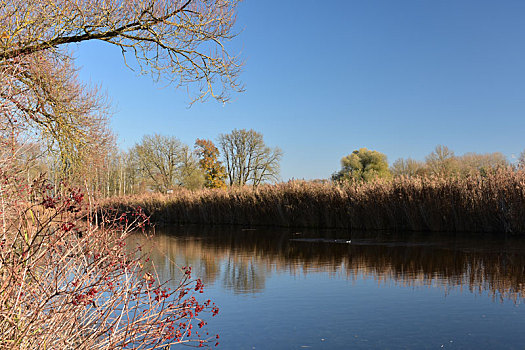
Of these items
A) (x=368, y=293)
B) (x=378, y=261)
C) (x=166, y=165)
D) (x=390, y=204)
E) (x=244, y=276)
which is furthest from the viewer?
(x=166, y=165)

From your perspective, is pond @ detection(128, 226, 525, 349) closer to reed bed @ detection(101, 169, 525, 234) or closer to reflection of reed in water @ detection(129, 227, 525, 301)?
reflection of reed in water @ detection(129, 227, 525, 301)

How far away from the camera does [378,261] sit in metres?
8.65

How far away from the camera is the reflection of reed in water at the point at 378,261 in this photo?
6.72m

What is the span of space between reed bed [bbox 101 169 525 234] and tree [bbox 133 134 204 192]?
25.7m

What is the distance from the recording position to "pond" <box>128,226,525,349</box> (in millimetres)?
4270

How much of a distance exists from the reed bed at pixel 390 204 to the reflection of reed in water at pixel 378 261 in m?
1.29

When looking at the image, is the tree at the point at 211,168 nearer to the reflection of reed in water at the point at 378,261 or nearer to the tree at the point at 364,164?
the tree at the point at 364,164

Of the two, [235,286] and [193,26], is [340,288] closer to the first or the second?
[235,286]

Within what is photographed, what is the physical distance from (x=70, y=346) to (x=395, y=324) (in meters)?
3.14

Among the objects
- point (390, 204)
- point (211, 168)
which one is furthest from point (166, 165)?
point (390, 204)

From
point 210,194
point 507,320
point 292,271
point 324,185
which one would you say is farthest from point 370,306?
point 210,194

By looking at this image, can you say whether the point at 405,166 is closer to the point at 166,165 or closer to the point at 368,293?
the point at 166,165

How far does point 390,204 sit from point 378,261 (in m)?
6.39

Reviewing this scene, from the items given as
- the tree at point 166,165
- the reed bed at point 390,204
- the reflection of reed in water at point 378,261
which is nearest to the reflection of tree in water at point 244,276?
the reflection of reed in water at point 378,261
